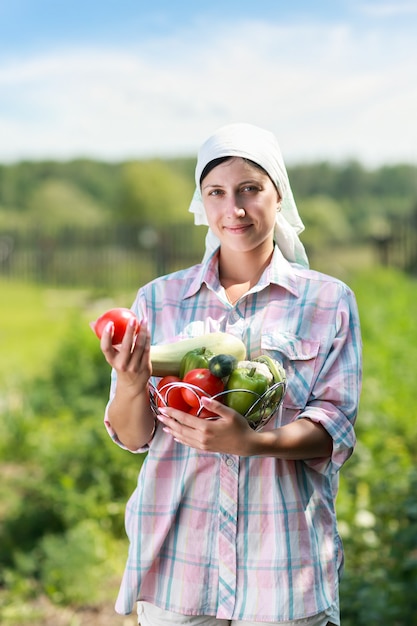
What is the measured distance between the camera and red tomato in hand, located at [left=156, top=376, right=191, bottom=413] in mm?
1523

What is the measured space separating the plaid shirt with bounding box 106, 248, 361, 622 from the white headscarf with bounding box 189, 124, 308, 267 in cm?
10

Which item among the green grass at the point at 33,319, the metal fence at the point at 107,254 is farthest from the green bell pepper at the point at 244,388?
the metal fence at the point at 107,254

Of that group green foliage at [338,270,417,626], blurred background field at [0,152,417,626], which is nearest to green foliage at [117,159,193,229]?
blurred background field at [0,152,417,626]

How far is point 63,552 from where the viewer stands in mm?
3562

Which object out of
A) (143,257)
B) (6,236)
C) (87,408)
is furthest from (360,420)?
(6,236)

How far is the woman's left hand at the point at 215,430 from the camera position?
4.82ft

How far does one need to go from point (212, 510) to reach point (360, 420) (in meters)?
3.12

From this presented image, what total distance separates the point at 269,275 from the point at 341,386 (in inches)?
11.1

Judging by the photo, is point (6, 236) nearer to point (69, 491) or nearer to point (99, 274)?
point (99, 274)

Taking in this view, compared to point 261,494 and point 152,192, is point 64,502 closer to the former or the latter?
point 261,494

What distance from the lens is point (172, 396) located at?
5.03 ft

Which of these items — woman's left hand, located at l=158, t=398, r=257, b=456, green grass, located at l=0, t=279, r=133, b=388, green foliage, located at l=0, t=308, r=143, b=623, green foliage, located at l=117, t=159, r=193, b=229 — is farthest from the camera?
green foliage, located at l=117, t=159, r=193, b=229

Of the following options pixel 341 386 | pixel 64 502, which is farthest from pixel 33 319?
pixel 341 386

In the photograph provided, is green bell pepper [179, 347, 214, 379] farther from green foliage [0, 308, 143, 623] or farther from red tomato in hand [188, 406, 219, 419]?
green foliage [0, 308, 143, 623]
